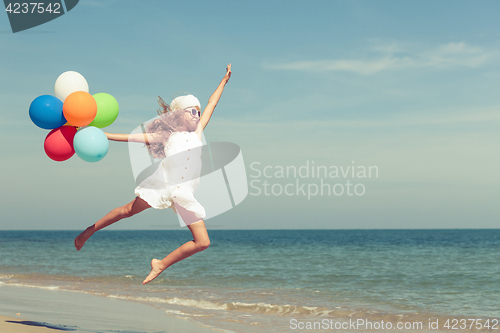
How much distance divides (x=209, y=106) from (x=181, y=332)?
10.1 feet

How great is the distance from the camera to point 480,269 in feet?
52.4

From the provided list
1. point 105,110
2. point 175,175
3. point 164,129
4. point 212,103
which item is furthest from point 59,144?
point 212,103

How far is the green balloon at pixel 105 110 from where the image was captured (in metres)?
4.43

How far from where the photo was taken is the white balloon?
14.5 feet

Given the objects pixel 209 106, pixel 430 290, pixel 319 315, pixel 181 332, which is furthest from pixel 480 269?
pixel 209 106

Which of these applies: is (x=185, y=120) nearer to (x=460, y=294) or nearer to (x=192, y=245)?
(x=192, y=245)

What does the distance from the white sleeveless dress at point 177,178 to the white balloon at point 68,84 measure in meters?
1.12

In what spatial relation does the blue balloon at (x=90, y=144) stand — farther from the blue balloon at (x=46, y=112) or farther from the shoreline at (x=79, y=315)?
the shoreline at (x=79, y=315)

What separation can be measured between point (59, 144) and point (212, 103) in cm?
155

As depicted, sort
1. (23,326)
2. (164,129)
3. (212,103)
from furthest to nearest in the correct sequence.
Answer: (23,326) < (212,103) < (164,129)

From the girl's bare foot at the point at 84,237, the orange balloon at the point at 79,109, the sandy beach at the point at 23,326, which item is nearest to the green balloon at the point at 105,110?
the orange balloon at the point at 79,109

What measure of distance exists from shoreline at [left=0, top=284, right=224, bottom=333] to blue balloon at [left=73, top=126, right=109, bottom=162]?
2.19 metres

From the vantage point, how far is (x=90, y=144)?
406 centimetres

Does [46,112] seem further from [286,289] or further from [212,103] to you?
[286,289]
